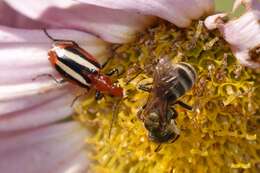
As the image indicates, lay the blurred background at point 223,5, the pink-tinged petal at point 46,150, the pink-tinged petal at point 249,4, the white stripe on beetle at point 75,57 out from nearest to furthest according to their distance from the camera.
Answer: the pink-tinged petal at point 249,4 < the white stripe on beetle at point 75,57 < the blurred background at point 223,5 < the pink-tinged petal at point 46,150

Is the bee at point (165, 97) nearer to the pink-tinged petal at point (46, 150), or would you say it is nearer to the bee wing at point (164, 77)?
the bee wing at point (164, 77)

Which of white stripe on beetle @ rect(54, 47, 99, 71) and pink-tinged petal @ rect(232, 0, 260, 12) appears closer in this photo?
pink-tinged petal @ rect(232, 0, 260, 12)

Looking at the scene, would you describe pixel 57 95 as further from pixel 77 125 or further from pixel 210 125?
pixel 210 125

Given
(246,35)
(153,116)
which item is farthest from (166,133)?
(246,35)

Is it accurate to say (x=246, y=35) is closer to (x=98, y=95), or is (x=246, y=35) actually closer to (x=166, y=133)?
(x=166, y=133)

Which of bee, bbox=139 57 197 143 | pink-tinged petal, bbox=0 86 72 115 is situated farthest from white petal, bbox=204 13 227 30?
pink-tinged petal, bbox=0 86 72 115

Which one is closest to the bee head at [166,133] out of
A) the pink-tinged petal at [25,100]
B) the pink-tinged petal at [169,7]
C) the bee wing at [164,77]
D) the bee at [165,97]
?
the bee at [165,97]

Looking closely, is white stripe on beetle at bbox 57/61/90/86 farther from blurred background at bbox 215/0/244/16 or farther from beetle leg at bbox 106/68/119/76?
blurred background at bbox 215/0/244/16
